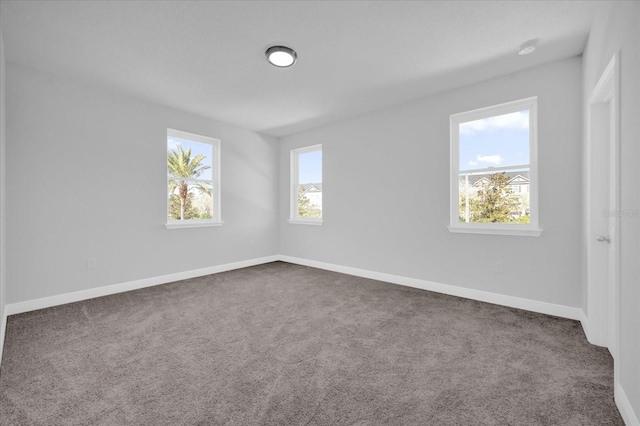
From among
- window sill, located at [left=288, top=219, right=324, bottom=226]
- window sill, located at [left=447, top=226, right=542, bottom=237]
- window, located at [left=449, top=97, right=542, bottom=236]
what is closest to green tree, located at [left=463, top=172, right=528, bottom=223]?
window, located at [left=449, top=97, right=542, bottom=236]

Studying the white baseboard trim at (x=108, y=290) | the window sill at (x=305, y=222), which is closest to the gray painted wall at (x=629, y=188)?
the window sill at (x=305, y=222)

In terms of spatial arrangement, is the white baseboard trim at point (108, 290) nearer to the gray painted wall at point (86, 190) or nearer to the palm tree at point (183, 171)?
the gray painted wall at point (86, 190)

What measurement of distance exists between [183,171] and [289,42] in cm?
286

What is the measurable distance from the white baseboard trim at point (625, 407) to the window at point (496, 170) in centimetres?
175

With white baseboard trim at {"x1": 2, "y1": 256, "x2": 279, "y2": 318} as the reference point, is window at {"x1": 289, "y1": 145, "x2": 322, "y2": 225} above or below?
above

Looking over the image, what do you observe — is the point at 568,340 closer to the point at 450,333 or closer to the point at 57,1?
the point at 450,333

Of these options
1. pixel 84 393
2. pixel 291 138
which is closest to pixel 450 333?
pixel 84 393

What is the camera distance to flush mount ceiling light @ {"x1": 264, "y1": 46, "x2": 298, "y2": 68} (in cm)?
270

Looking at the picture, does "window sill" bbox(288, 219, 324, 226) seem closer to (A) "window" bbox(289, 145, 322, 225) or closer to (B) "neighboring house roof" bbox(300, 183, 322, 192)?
(A) "window" bbox(289, 145, 322, 225)

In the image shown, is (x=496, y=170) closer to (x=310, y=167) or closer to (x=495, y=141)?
(x=495, y=141)

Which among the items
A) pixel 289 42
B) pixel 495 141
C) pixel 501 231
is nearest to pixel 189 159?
pixel 289 42

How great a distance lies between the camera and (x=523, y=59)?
289 centimetres

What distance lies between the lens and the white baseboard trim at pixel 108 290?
306 cm

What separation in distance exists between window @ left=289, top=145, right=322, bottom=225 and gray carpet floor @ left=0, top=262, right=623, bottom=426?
2402 mm
